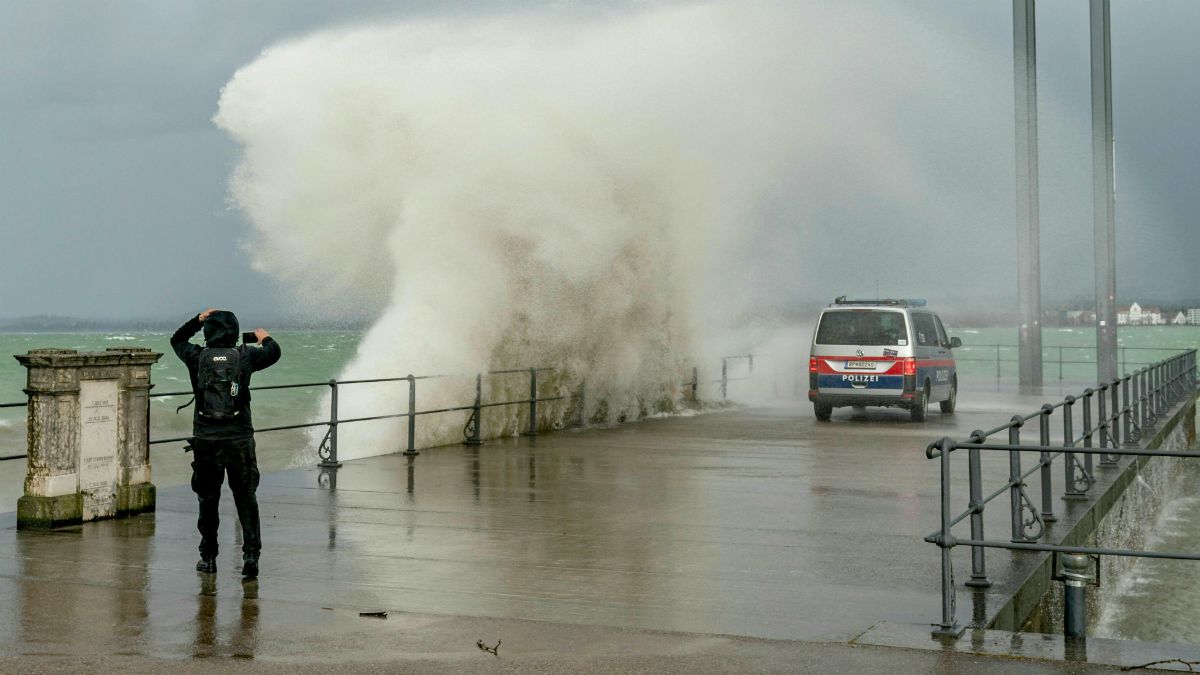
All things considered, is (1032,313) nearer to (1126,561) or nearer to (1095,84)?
(1095,84)

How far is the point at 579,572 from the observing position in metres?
9.10

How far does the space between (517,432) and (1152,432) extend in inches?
394

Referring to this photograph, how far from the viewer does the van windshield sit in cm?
2375

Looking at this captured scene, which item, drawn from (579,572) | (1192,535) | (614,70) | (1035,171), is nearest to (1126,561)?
(1192,535)

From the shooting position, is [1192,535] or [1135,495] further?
[1192,535]

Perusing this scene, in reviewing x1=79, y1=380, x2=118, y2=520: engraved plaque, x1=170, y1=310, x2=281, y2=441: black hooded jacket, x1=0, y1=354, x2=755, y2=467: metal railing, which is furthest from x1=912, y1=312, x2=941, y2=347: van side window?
x1=170, y1=310, x2=281, y2=441: black hooded jacket

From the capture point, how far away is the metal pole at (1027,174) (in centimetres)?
3441

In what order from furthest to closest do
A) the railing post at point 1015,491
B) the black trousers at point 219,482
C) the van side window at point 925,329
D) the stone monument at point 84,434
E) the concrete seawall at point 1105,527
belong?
the van side window at point 925,329, the stone monument at point 84,434, the railing post at point 1015,491, the black trousers at point 219,482, the concrete seawall at point 1105,527

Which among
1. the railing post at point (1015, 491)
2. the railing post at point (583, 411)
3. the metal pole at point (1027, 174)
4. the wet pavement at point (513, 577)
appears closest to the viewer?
the wet pavement at point (513, 577)

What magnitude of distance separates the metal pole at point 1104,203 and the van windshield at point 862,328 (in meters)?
8.71

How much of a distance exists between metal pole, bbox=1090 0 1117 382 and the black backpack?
82.6 ft

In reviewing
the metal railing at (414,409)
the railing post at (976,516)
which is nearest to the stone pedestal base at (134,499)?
the metal railing at (414,409)

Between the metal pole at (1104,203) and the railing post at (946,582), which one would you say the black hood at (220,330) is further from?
the metal pole at (1104,203)

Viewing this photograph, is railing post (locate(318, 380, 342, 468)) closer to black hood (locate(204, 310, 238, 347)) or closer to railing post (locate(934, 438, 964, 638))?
black hood (locate(204, 310, 238, 347))
